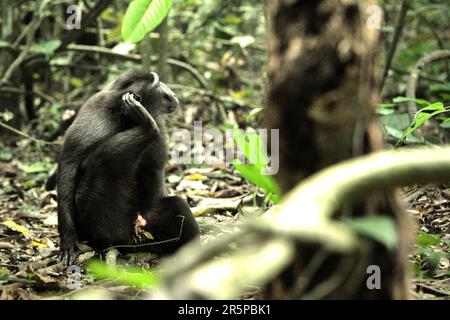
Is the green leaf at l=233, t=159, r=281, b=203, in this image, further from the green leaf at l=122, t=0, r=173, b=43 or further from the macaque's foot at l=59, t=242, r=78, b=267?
the macaque's foot at l=59, t=242, r=78, b=267

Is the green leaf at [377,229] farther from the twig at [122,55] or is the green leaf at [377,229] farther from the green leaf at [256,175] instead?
the twig at [122,55]

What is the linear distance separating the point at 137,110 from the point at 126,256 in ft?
3.45

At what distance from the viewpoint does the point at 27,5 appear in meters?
9.05

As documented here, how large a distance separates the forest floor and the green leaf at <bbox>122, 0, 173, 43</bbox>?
4.54 feet

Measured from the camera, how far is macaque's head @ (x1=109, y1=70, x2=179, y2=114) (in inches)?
184

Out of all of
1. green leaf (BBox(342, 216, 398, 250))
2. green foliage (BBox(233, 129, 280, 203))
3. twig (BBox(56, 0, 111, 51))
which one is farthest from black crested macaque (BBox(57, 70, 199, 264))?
twig (BBox(56, 0, 111, 51))

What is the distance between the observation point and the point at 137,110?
439cm

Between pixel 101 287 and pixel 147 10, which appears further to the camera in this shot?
pixel 147 10

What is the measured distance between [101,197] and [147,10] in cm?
136

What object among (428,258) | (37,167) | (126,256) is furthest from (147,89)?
(37,167)

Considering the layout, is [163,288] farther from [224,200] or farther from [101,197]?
[224,200]

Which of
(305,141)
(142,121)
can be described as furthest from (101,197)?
(305,141)

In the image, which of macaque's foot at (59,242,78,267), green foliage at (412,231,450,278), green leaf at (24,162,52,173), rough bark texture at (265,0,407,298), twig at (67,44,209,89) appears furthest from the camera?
twig at (67,44,209,89)

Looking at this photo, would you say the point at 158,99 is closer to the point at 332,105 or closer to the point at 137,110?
the point at 137,110
